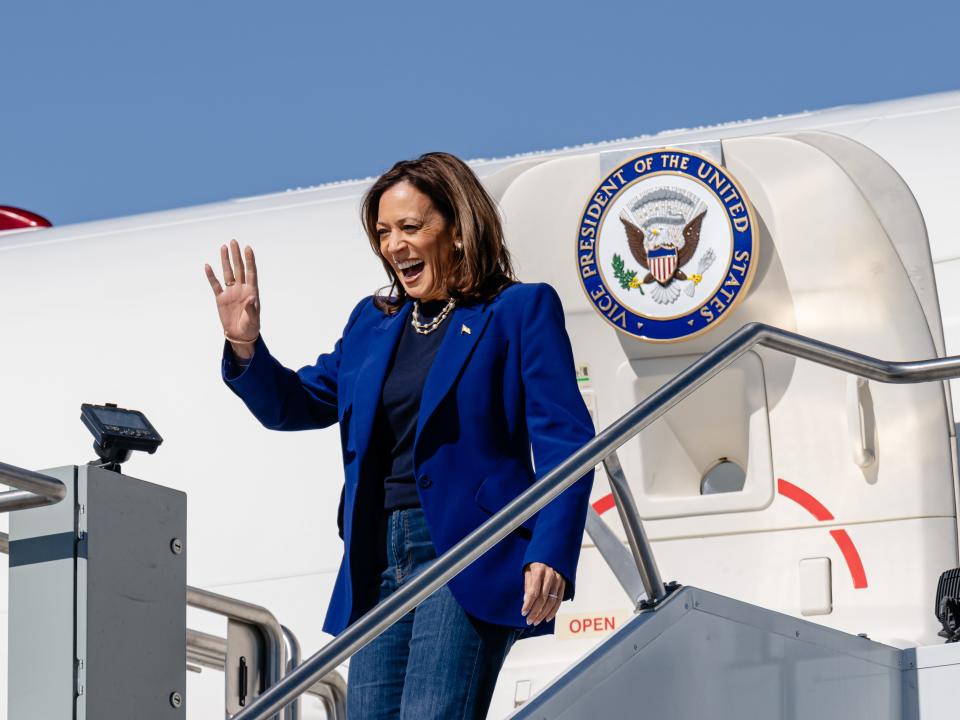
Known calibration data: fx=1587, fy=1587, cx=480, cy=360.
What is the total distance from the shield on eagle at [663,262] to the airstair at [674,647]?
4.99 ft

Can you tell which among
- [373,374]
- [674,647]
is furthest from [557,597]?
[373,374]

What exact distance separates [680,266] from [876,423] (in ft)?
2.80

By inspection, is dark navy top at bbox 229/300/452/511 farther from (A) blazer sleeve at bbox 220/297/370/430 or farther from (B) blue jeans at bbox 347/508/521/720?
(A) blazer sleeve at bbox 220/297/370/430

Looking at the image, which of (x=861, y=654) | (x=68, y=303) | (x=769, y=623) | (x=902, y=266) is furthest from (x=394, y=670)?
(x=68, y=303)

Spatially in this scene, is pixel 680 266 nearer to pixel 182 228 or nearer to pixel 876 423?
pixel 876 423

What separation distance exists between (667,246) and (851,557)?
4.03ft

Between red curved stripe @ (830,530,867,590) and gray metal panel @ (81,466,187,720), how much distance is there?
8.39 ft

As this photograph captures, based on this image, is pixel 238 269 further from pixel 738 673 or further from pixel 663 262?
pixel 663 262

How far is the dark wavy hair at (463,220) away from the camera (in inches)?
136

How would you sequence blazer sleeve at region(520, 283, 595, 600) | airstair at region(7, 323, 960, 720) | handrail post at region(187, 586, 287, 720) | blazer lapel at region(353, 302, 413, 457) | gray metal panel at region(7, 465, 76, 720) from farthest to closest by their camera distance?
handrail post at region(187, 586, 287, 720)
blazer lapel at region(353, 302, 413, 457)
blazer sleeve at region(520, 283, 595, 600)
gray metal panel at region(7, 465, 76, 720)
airstair at region(7, 323, 960, 720)

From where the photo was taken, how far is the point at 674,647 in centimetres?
357

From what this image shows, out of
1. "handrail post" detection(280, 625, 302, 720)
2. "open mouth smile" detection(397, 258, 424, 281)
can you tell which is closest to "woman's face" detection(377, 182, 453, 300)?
"open mouth smile" detection(397, 258, 424, 281)

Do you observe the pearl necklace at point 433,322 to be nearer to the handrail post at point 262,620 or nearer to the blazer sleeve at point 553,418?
the blazer sleeve at point 553,418

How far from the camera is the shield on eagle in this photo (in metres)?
5.52
